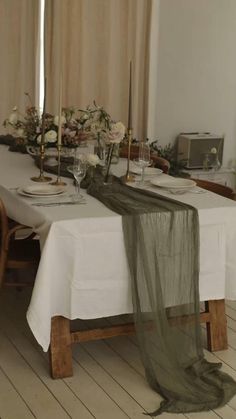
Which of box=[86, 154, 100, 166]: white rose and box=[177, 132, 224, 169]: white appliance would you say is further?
box=[177, 132, 224, 169]: white appliance

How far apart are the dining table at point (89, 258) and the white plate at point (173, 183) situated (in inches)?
5.0

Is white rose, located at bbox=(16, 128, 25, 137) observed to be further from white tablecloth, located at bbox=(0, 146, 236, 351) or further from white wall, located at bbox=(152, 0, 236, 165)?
white wall, located at bbox=(152, 0, 236, 165)

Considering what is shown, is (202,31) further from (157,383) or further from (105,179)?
(157,383)

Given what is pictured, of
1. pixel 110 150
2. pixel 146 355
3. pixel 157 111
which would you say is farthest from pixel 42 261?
pixel 157 111

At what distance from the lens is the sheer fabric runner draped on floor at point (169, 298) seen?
307cm

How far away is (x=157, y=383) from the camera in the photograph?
3076 mm

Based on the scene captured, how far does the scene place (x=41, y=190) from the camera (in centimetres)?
338

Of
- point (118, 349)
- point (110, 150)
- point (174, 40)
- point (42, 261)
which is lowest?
point (118, 349)

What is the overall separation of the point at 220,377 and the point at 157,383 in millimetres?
292

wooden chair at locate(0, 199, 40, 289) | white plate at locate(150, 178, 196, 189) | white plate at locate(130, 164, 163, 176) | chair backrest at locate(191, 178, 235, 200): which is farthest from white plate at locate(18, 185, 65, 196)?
chair backrest at locate(191, 178, 235, 200)

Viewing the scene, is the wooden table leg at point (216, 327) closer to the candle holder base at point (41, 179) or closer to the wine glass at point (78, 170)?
the wine glass at point (78, 170)

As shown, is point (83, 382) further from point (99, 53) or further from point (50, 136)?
point (99, 53)

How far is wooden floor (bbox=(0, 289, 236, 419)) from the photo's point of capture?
2.90 m

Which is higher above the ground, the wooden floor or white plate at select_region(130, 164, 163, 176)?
white plate at select_region(130, 164, 163, 176)
